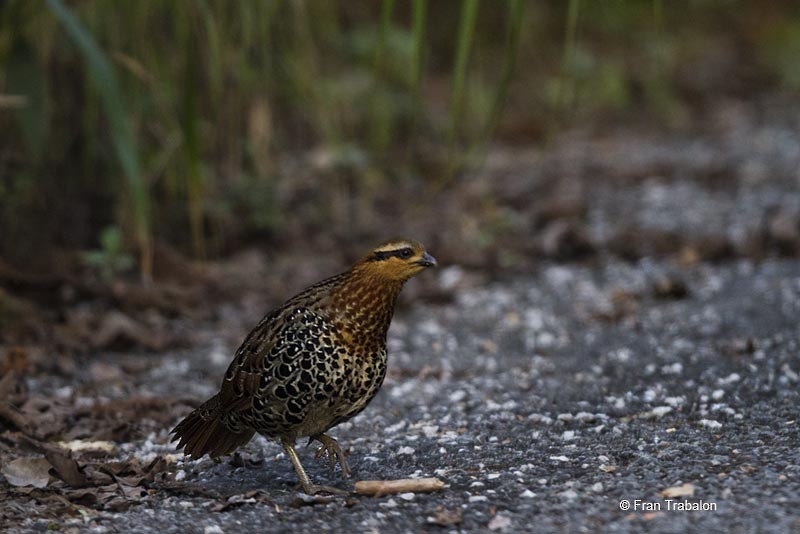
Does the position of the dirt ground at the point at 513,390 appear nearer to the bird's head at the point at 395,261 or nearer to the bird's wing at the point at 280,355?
the bird's wing at the point at 280,355

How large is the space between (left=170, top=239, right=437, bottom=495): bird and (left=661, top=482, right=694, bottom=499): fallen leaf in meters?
0.86

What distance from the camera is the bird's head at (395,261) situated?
3258 mm

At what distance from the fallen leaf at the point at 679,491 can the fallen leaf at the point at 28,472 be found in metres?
1.72

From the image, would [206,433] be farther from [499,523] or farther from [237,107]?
[237,107]

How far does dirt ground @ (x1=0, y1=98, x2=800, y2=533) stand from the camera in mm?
2865

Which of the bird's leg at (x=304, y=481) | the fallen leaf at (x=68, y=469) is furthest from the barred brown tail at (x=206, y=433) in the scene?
the fallen leaf at (x=68, y=469)

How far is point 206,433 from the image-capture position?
3.28 metres

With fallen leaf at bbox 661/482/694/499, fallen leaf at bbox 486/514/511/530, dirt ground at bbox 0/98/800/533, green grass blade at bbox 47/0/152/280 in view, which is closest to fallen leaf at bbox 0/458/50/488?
dirt ground at bbox 0/98/800/533

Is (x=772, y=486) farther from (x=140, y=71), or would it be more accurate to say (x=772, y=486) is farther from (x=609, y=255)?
Answer: (x=609, y=255)

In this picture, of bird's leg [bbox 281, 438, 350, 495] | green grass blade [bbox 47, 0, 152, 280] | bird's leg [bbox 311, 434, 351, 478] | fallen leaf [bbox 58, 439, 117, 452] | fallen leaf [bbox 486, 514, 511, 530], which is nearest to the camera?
fallen leaf [bbox 486, 514, 511, 530]

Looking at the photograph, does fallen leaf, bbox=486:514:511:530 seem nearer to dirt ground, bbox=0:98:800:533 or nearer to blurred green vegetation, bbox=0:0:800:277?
dirt ground, bbox=0:98:800:533

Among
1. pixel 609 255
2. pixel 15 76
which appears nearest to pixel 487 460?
pixel 15 76

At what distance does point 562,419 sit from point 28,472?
1.67m

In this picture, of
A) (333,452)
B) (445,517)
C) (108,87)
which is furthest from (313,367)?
(108,87)
